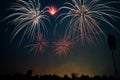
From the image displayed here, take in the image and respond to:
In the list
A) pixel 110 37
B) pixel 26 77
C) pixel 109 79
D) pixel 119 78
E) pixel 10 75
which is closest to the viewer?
pixel 110 37

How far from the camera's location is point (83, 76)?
99.8m

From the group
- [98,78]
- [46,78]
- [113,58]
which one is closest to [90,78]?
[98,78]

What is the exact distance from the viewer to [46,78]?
9194cm

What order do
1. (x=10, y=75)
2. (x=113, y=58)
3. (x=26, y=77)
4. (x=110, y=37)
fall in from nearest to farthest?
(x=110, y=37)
(x=113, y=58)
(x=26, y=77)
(x=10, y=75)

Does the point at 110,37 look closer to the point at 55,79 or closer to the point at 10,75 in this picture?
the point at 55,79

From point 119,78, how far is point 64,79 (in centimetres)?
2885

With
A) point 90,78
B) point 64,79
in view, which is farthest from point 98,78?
point 64,79

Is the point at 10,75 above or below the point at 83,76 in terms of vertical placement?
above

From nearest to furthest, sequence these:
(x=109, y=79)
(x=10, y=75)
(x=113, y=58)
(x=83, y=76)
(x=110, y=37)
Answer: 1. (x=110, y=37)
2. (x=113, y=58)
3. (x=10, y=75)
4. (x=109, y=79)
5. (x=83, y=76)

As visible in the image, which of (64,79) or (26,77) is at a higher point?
(26,77)

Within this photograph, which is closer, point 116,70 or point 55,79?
point 116,70

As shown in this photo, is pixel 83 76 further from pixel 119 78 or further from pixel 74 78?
pixel 119 78

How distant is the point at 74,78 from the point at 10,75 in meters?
28.8

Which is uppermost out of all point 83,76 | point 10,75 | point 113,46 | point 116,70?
point 113,46
